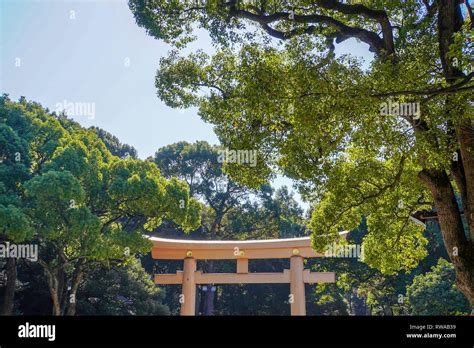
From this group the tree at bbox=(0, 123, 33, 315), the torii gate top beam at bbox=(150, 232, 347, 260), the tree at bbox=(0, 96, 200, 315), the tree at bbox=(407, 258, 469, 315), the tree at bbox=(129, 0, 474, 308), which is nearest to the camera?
the tree at bbox=(129, 0, 474, 308)

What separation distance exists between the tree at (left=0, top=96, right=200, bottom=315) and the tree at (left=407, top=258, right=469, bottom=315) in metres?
7.27

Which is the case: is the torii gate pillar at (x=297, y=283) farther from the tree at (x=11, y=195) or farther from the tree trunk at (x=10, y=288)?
the tree trunk at (x=10, y=288)

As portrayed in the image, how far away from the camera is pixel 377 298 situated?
18.5 m

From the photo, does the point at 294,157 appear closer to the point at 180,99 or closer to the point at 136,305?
the point at 180,99

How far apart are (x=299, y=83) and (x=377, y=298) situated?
1553 centimetres

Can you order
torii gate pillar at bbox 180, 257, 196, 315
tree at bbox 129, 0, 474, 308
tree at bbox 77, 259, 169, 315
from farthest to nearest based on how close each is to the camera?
tree at bbox 77, 259, 169, 315
torii gate pillar at bbox 180, 257, 196, 315
tree at bbox 129, 0, 474, 308

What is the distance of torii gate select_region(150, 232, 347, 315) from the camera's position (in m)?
12.1

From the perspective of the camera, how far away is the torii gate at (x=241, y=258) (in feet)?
39.9

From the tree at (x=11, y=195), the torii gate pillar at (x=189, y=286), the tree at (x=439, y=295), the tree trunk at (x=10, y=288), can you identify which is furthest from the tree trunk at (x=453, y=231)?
the tree trunk at (x=10, y=288)

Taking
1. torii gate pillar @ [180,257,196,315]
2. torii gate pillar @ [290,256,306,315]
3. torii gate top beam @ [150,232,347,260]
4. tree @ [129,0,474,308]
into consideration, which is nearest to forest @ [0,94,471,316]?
torii gate top beam @ [150,232,347,260]

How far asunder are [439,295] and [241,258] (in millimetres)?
6090

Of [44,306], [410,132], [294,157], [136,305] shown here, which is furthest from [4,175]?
[410,132]

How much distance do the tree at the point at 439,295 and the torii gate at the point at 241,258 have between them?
362cm

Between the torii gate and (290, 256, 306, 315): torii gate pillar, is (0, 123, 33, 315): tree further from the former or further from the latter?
(290, 256, 306, 315): torii gate pillar
